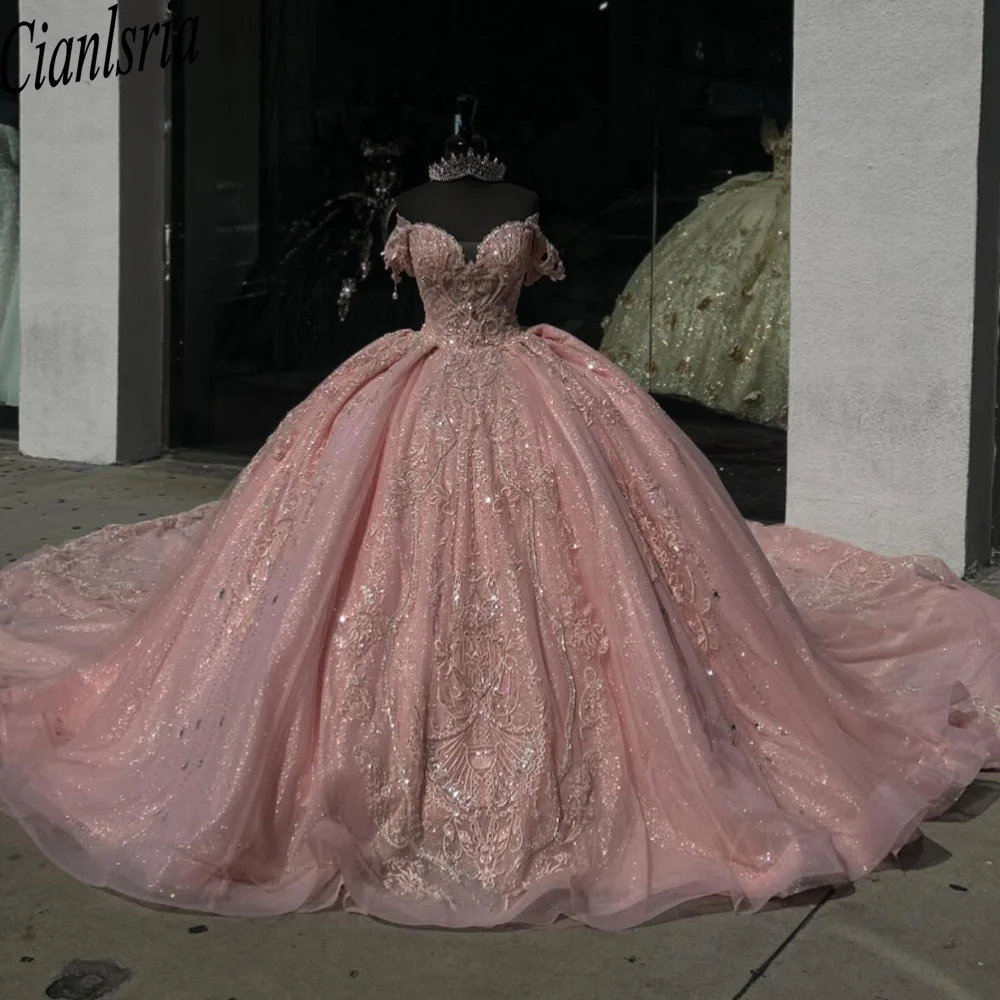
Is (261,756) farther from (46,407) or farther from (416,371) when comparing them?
(46,407)

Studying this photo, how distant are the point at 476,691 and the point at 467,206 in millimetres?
1438

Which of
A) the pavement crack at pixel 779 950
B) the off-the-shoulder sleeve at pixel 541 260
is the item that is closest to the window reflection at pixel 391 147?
the off-the-shoulder sleeve at pixel 541 260

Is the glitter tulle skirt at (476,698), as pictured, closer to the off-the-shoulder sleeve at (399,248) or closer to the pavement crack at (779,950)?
the pavement crack at (779,950)

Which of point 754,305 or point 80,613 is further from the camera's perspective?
point 754,305

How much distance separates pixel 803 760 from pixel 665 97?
4303mm

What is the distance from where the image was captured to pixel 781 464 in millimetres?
6723

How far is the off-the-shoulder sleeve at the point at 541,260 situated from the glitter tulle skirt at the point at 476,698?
0.55 feet

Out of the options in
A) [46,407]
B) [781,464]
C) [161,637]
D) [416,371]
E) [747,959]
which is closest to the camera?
[747,959]

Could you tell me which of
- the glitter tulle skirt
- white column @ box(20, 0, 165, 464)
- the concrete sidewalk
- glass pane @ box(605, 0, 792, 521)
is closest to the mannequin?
the glitter tulle skirt

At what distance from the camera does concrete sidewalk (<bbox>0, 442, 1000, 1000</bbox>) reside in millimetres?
2711

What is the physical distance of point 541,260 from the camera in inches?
164

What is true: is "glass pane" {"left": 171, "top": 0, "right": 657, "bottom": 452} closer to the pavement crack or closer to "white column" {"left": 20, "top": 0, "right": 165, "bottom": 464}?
"white column" {"left": 20, "top": 0, "right": 165, "bottom": 464}

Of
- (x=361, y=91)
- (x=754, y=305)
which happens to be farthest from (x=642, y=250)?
(x=361, y=91)

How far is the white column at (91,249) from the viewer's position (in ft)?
26.8
